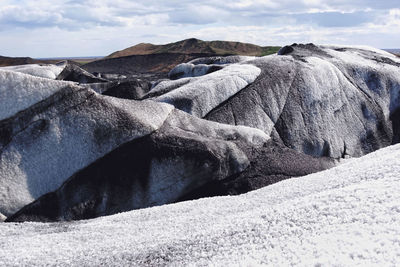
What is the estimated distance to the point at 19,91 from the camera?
1509 centimetres

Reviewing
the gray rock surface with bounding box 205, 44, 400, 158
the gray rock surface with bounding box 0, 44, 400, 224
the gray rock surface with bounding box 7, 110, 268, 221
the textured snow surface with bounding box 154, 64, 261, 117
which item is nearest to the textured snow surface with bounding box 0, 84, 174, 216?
the gray rock surface with bounding box 0, 44, 400, 224

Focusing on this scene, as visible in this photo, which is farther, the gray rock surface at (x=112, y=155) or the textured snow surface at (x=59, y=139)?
the gray rock surface at (x=112, y=155)

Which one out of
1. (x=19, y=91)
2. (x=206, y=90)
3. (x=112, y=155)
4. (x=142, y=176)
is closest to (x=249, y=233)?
(x=142, y=176)

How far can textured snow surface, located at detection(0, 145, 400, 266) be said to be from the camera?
7742 millimetres

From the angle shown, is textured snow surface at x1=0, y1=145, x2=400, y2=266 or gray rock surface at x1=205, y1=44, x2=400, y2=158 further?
gray rock surface at x1=205, y1=44, x2=400, y2=158

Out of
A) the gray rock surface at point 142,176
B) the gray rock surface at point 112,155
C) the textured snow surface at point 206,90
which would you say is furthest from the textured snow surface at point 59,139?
the textured snow surface at point 206,90

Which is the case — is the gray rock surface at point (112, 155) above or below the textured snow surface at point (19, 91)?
below

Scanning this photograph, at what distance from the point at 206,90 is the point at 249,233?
14.6m

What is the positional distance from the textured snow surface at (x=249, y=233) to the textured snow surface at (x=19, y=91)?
14.9 feet

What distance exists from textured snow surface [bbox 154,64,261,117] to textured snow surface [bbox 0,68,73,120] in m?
7.67

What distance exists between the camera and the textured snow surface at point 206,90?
2220 cm

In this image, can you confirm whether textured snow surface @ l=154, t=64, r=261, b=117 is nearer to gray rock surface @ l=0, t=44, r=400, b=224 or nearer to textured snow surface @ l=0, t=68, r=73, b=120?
gray rock surface @ l=0, t=44, r=400, b=224

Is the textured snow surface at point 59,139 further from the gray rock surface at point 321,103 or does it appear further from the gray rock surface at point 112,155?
the gray rock surface at point 321,103

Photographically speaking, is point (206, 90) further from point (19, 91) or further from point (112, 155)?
point (19, 91)
